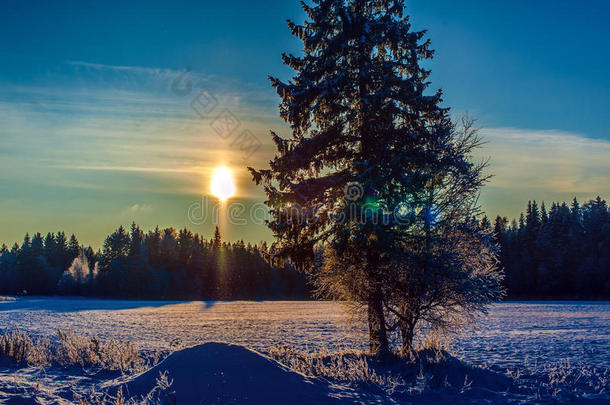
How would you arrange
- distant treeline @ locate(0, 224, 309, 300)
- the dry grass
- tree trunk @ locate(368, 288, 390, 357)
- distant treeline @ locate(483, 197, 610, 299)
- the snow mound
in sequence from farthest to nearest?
1. distant treeline @ locate(0, 224, 309, 300)
2. distant treeline @ locate(483, 197, 610, 299)
3. tree trunk @ locate(368, 288, 390, 357)
4. the dry grass
5. the snow mound

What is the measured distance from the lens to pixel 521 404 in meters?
10.5

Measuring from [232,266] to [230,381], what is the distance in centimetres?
10448

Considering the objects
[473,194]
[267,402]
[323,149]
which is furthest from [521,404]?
[323,149]

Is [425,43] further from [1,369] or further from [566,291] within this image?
[566,291]

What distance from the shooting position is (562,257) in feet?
265

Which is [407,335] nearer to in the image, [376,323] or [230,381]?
[376,323]

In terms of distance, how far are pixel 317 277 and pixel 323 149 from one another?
16.9ft

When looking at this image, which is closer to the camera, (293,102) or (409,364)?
(409,364)

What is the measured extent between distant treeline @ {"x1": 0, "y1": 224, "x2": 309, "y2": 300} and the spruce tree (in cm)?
8957

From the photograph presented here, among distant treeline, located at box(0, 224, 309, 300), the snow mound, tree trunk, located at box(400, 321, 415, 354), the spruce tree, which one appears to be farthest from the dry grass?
distant treeline, located at box(0, 224, 309, 300)

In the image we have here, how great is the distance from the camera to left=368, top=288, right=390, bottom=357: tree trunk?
1619 centimetres

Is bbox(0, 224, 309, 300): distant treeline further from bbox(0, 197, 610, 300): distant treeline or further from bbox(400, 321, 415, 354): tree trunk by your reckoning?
bbox(400, 321, 415, 354): tree trunk

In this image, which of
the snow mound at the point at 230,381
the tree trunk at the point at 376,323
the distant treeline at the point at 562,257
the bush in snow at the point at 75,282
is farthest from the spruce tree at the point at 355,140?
the bush in snow at the point at 75,282

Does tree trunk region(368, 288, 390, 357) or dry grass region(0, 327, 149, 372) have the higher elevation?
tree trunk region(368, 288, 390, 357)
